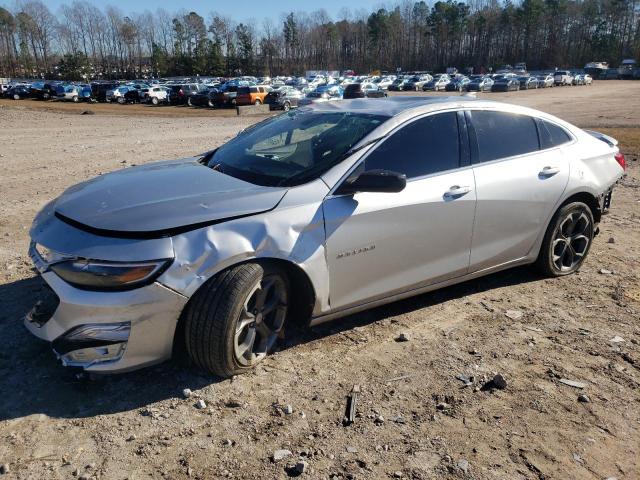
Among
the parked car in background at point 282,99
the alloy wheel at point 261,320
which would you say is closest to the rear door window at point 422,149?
the alloy wheel at point 261,320

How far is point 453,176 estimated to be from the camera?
4094 mm

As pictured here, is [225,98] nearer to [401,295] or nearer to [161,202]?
[401,295]

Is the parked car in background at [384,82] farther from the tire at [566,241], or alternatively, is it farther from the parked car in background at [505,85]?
the tire at [566,241]

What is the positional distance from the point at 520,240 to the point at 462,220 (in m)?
0.78

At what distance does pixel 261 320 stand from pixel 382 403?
885mm

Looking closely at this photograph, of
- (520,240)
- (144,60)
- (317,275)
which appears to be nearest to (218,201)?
(317,275)

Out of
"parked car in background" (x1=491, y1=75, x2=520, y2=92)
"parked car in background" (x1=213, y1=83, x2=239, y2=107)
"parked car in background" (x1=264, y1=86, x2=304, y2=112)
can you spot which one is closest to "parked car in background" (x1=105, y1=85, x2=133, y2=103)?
"parked car in background" (x1=213, y1=83, x2=239, y2=107)

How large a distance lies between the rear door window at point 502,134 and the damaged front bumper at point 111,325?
8.76 ft

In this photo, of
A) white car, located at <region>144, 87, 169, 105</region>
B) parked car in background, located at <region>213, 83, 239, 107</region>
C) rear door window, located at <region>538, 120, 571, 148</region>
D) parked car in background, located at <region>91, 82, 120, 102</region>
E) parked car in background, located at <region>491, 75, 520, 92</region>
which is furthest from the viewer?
parked car in background, located at <region>491, 75, 520, 92</region>

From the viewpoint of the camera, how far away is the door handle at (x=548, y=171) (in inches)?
182

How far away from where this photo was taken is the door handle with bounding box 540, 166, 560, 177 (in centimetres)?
461

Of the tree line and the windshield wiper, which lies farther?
the tree line

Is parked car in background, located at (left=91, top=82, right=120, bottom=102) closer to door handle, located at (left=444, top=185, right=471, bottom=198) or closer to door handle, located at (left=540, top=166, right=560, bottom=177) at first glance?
door handle, located at (left=540, top=166, right=560, bottom=177)

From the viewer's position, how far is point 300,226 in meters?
3.37
